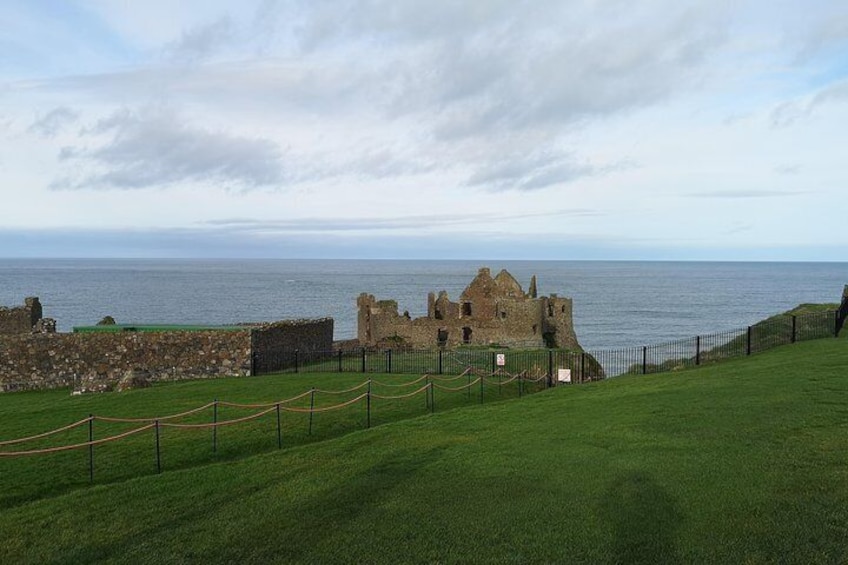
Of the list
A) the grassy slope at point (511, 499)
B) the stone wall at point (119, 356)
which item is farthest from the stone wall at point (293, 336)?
the grassy slope at point (511, 499)

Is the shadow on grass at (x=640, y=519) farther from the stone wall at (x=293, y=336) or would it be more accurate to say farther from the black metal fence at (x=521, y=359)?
the stone wall at (x=293, y=336)

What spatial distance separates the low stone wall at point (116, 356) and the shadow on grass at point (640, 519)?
19860mm

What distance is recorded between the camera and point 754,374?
61.3 ft

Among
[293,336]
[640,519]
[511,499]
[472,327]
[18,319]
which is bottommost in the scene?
[472,327]

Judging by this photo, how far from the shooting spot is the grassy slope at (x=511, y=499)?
8.28m

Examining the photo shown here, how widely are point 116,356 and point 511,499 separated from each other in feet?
70.1

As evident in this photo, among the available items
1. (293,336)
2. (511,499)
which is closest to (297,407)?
(511,499)

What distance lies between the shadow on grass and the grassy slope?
3 cm

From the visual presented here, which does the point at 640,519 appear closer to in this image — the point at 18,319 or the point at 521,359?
the point at 521,359

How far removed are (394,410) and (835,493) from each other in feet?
37.7

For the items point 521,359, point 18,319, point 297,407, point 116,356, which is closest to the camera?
point 297,407

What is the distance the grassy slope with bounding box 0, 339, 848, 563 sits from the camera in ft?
27.2

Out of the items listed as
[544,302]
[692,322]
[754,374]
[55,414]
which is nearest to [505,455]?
[754,374]

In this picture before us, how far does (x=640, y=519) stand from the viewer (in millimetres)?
8906
